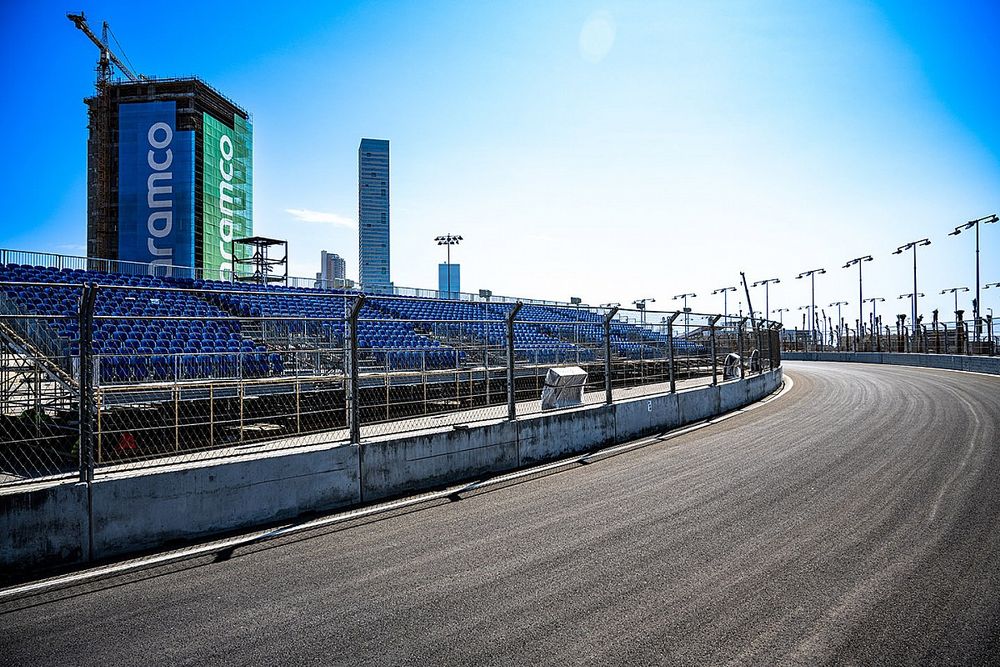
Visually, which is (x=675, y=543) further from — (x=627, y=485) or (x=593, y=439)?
(x=593, y=439)

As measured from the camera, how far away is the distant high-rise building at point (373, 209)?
484 feet

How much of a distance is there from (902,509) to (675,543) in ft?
8.53

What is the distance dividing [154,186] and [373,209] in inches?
3834

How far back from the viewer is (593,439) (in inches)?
404

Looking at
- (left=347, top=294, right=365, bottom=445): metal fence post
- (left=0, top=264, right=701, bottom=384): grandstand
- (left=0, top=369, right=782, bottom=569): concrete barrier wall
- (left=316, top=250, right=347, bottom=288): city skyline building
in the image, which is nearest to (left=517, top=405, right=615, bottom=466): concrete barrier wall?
(left=0, top=369, right=782, bottom=569): concrete barrier wall

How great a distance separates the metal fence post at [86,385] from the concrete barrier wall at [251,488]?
20 cm

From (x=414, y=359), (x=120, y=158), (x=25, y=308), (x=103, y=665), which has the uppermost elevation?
(x=120, y=158)

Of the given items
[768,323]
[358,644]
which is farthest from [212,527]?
[768,323]

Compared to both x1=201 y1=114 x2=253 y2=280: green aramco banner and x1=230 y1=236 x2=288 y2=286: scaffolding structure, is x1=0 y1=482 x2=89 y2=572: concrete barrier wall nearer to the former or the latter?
x1=230 y1=236 x2=288 y2=286: scaffolding structure

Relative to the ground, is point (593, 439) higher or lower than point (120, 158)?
lower

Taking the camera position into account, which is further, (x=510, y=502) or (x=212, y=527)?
(x=510, y=502)

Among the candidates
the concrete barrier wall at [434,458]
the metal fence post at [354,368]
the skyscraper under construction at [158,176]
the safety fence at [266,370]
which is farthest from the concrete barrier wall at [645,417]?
the skyscraper under construction at [158,176]

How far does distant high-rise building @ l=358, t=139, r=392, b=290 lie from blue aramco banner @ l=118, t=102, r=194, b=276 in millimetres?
90320

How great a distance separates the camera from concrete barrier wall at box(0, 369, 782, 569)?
5.09 metres
